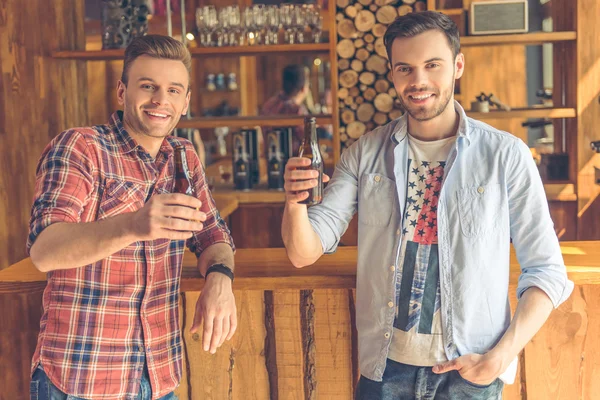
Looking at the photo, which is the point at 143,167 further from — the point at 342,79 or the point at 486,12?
Result: the point at 486,12

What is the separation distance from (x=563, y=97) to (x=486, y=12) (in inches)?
30.7

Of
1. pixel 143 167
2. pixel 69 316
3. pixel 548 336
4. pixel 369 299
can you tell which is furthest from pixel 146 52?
pixel 548 336

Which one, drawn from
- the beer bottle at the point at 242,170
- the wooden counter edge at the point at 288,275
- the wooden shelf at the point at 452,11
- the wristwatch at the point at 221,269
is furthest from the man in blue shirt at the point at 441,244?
the wooden shelf at the point at 452,11

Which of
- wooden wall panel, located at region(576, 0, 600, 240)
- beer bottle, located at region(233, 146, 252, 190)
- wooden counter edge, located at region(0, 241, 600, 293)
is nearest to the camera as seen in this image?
wooden counter edge, located at region(0, 241, 600, 293)

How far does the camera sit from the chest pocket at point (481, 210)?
1904 mm

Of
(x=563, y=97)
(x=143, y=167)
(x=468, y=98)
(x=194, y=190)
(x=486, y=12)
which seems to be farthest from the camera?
(x=468, y=98)

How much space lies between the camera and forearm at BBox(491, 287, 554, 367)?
6.13 ft

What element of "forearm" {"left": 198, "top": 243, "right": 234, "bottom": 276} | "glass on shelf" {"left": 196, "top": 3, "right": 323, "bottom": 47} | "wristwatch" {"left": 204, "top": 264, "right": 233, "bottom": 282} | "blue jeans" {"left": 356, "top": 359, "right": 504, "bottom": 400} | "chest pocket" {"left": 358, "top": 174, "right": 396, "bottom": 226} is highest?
"glass on shelf" {"left": 196, "top": 3, "right": 323, "bottom": 47}

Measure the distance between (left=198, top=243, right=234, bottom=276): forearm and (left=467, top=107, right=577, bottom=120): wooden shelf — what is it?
2.92 meters

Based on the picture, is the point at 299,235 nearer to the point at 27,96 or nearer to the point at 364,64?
the point at 27,96

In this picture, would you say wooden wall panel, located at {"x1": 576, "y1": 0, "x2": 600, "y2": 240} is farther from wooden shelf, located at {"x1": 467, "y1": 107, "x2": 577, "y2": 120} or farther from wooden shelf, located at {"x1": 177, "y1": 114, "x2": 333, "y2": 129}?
wooden shelf, located at {"x1": 177, "y1": 114, "x2": 333, "y2": 129}

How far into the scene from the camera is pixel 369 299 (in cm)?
198

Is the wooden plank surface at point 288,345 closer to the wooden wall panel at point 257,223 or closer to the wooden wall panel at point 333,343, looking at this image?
the wooden wall panel at point 333,343

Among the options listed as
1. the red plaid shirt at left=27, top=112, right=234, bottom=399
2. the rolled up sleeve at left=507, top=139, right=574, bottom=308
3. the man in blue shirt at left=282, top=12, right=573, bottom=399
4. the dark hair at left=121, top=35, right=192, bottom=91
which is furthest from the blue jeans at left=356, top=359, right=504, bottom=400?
the dark hair at left=121, top=35, right=192, bottom=91
